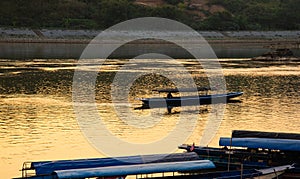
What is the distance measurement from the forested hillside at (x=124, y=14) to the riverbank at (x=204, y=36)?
10.7ft

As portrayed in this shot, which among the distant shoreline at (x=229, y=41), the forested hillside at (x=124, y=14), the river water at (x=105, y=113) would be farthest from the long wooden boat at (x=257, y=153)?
the forested hillside at (x=124, y=14)

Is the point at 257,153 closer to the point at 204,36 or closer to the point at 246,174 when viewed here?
the point at 246,174

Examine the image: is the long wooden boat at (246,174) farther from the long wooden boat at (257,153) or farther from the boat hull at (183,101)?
the boat hull at (183,101)

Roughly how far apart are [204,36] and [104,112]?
270ft

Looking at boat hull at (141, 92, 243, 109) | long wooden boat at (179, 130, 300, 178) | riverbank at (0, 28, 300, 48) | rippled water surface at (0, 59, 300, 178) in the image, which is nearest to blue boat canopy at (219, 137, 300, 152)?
long wooden boat at (179, 130, 300, 178)

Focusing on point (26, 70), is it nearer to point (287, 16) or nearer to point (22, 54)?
point (22, 54)

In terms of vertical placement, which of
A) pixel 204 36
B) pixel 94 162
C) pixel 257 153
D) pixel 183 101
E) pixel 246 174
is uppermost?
pixel 204 36

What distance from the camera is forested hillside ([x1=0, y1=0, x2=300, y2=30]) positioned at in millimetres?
119875

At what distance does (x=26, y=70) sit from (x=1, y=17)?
53.1 m

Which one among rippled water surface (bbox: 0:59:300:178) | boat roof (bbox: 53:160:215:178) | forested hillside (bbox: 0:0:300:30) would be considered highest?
forested hillside (bbox: 0:0:300:30)

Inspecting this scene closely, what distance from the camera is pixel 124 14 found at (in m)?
124

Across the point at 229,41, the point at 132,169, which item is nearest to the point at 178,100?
the point at 132,169

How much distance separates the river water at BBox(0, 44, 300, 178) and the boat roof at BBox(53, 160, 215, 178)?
246 inches

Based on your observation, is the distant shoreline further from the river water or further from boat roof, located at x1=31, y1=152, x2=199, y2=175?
boat roof, located at x1=31, y1=152, x2=199, y2=175
